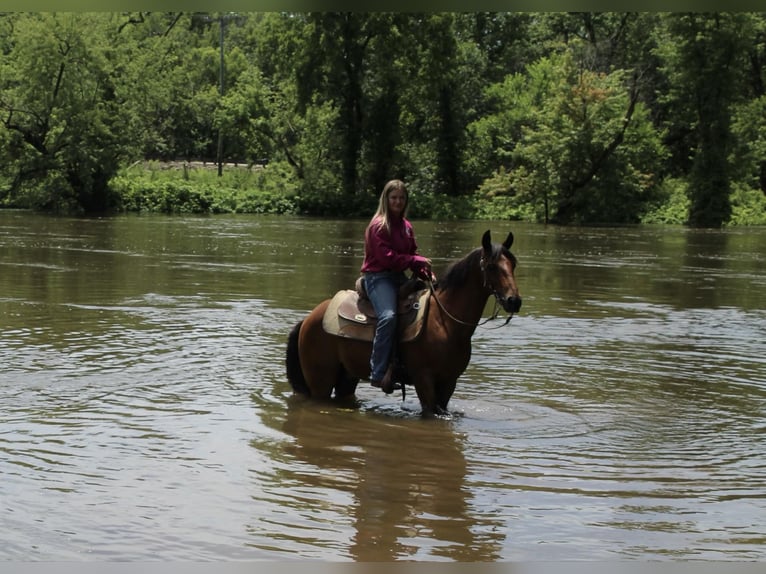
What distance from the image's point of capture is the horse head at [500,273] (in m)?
8.34

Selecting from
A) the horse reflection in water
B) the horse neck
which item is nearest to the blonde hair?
the horse neck

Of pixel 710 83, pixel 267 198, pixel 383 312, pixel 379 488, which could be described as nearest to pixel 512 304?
pixel 383 312

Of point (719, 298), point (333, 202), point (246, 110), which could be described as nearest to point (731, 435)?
point (719, 298)

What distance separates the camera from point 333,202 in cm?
6366

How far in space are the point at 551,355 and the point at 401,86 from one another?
54.5 meters

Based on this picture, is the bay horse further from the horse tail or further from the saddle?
the horse tail

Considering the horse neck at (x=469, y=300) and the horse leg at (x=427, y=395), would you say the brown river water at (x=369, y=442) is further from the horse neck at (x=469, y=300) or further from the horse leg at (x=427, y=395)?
the horse neck at (x=469, y=300)

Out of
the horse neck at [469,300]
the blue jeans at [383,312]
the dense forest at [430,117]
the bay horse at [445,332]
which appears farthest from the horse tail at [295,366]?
the dense forest at [430,117]

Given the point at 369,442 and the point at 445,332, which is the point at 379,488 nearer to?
the point at 369,442

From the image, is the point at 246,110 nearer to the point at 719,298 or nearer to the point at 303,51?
the point at 303,51

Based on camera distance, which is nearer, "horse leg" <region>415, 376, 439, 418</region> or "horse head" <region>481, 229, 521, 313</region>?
"horse head" <region>481, 229, 521, 313</region>

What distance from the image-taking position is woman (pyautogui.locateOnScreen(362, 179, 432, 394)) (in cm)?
884

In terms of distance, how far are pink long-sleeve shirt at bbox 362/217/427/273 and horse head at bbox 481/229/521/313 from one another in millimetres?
607

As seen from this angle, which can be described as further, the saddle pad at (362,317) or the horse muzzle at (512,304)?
the saddle pad at (362,317)
